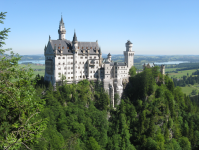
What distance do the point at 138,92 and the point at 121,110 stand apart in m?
11.7

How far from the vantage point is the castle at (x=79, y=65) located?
234ft

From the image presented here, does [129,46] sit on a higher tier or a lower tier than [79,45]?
higher

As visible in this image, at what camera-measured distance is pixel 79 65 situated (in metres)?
75.6

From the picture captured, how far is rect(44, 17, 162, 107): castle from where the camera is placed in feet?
234

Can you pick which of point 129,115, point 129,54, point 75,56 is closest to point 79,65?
point 75,56

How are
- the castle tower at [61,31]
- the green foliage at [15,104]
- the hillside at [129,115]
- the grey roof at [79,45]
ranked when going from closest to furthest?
the green foliage at [15,104], the hillside at [129,115], the grey roof at [79,45], the castle tower at [61,31]

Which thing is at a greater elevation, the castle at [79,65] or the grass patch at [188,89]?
the castle at [79,65]

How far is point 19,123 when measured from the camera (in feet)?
58.3

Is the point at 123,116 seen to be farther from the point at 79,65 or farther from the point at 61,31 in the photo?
the point at 61,31

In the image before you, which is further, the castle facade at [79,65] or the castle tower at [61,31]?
the castle tower at [61,31]

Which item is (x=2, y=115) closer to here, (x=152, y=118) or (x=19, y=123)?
(x=19, y=123)

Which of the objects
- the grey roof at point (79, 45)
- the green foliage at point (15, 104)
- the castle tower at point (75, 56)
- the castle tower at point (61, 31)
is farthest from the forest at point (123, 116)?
the green foliage at point (15, 104)

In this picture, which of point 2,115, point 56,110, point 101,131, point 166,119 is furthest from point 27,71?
point 166,119

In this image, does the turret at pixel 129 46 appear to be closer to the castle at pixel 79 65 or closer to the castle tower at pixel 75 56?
the castle at pixel 79 65
